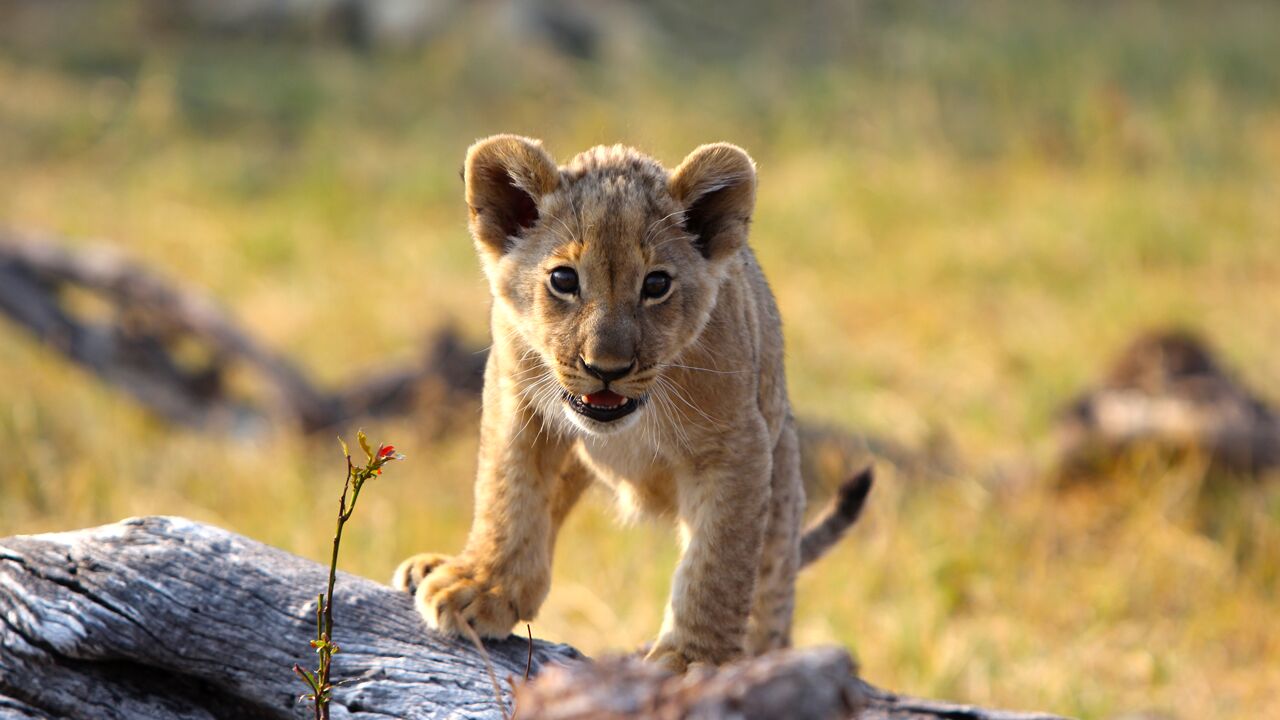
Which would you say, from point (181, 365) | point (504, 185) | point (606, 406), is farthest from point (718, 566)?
point (181, 365)

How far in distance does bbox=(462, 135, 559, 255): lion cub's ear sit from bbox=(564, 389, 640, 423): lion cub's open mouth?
0.58 m

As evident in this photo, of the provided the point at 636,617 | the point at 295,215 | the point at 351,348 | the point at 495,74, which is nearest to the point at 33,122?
the point at 295,215

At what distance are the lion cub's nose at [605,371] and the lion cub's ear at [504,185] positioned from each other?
562 millimetres

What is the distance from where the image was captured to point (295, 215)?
12.6m

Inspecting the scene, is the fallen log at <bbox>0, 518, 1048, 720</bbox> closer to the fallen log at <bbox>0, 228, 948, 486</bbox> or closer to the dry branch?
the fallen log at <bbox>0, 228, 948, 486</bbox>

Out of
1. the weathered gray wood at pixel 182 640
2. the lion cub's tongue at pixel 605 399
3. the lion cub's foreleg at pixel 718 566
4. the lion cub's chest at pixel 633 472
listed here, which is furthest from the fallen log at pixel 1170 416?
the weathered gray wood at pixel 182 640

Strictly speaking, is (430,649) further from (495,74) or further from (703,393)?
(495,74)

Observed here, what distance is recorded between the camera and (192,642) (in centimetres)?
337

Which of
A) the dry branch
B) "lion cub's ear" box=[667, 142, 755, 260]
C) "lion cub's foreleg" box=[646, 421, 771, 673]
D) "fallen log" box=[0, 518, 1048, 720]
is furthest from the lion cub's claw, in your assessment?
the dry branch

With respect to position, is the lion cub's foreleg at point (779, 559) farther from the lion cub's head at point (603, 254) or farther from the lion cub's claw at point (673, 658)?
the lion cub's head at point (603, 254)

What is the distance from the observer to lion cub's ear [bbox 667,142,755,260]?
144 inches

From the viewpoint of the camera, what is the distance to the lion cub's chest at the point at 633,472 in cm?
371

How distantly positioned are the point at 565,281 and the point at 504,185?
0.45m

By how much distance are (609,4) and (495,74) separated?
10.3 ft
